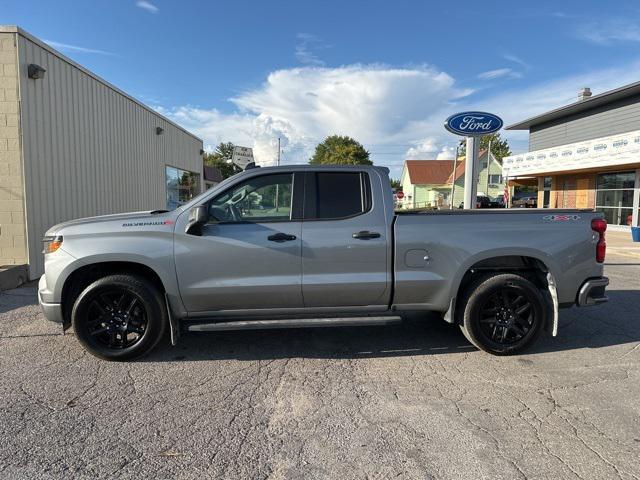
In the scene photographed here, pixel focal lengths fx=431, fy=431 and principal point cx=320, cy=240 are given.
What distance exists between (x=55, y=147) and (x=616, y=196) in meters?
22.5

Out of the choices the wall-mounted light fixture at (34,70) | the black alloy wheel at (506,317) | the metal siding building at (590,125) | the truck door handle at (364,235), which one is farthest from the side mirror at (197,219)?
the metal siding building at (590,125)

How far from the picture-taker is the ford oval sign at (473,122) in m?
9.94

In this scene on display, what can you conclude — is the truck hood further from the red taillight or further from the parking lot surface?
the red taillight

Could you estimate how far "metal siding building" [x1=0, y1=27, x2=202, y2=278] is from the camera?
7680 millimetres

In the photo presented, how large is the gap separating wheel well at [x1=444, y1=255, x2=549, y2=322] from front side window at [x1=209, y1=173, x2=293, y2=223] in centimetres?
193

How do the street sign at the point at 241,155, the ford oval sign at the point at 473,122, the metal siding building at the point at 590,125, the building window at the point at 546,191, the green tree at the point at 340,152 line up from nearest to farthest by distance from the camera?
the ford oval sign at the point at 473,122
the street sign at the point at 241,155
the metal siding building at the point at 590,125
the building window at the point at 546,191
the green tree at the point at 340,152

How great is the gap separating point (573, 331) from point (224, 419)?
171 inches

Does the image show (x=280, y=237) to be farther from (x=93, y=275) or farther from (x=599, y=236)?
(x=599, y=236)

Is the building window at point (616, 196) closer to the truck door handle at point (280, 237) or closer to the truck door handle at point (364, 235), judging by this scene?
the truck door handle at point (364, 235)

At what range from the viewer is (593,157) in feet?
65.3

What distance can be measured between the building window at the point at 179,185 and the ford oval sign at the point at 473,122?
919 cm

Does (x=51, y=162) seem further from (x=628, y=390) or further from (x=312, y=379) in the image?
(x=628, y=390)

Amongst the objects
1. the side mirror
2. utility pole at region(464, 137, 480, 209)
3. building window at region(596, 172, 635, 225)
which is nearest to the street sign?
utility pole at region(464, 137, 480, 209)

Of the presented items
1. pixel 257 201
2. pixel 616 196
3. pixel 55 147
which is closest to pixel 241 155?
pixel 55 147
